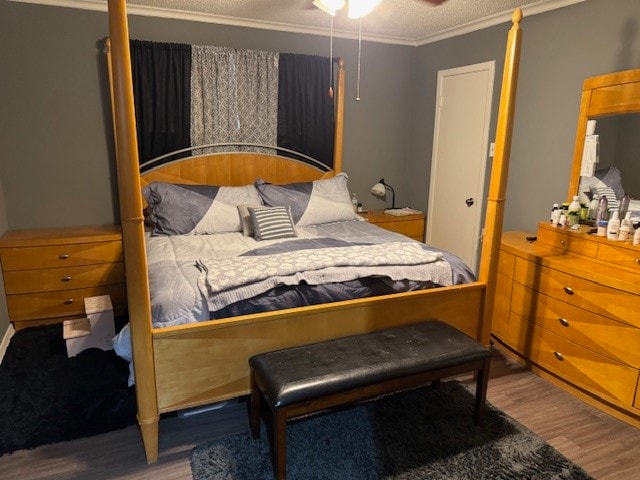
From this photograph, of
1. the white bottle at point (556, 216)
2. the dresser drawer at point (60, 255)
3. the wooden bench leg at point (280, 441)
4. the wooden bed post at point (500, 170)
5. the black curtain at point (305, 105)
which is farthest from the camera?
the black curtain at point (305, 105)

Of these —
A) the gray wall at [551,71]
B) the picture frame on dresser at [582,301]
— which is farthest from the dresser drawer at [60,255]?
the gray wall at [551,71]

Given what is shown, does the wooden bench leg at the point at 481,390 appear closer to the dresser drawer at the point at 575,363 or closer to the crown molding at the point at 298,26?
the dresser drawer at the point at 575,363

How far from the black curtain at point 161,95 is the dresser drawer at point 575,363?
2.82 m

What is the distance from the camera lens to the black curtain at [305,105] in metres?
3.80

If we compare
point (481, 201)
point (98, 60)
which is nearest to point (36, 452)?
point (98, 60)

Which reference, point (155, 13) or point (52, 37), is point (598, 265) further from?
point (52, 37)

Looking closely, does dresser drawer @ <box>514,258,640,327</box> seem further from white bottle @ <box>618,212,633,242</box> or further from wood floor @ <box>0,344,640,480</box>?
wood floor @ <box>0,344,640,480</box>

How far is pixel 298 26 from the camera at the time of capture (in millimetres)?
3752

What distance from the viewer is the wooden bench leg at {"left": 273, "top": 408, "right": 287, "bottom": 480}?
5.33ft

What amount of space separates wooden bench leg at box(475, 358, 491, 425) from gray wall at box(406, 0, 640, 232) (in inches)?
62.1

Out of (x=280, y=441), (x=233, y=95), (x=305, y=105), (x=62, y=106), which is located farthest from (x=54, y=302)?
(x=305, y=105)

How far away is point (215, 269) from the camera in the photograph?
2.09 m

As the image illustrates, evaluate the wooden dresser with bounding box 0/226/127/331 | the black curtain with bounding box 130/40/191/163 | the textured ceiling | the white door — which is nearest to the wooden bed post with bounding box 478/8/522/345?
the textured ceiling

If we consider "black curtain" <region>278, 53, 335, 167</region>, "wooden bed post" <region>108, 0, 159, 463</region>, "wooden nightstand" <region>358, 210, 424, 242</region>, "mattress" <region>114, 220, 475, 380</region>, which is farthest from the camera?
"wooden nightstand" <region>358, 210, 424, 242</region>
